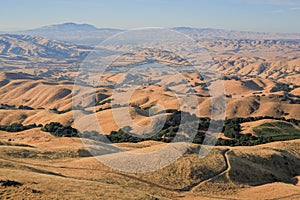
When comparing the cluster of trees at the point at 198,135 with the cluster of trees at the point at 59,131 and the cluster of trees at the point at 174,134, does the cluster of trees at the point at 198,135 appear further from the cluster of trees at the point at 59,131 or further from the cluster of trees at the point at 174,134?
the cluster of trees at the point at 59,131

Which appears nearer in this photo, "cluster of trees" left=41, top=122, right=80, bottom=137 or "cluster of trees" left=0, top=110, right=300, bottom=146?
"cluster of trees" left=0, top=110, right=300, bottom=146

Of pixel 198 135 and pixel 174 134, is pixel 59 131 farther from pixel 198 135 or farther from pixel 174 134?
pixel 198 135

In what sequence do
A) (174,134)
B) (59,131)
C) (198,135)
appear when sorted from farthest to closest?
(174,134) < (198,135) < (59,131)

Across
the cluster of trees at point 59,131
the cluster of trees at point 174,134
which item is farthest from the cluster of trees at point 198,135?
the cluster of trees at point 59,131

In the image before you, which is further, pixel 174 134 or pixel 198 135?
pixel 174 134

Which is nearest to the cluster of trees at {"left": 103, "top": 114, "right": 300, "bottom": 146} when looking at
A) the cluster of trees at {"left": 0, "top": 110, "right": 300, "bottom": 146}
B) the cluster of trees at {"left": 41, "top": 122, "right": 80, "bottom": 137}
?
the cluster of trees at {"left": 0, "top": 110, "right": 300, "bottom": 146}

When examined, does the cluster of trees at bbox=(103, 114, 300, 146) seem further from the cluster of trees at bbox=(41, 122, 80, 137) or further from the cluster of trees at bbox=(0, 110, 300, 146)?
the cluster of trees at bbox=(41, 122, 80, 137)

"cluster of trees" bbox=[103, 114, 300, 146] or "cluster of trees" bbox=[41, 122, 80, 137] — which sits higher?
"cluster of trees" bbox=[41, 122, 80, 137]

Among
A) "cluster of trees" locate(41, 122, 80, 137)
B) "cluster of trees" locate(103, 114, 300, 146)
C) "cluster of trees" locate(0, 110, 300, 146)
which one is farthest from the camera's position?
"cluster of trees" locate(41, 122, 80, 137)

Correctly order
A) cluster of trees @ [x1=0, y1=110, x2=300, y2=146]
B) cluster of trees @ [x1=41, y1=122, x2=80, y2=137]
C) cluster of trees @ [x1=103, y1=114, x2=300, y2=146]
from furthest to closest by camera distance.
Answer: cluster of trees @ [x1=41, y1=122, x2=80, y2=137], cluster of trees @ [x1=0, y1=110, x2=300, y2=146], cluster of trees @ [x1=103, y1=114, x2=300, y2=146]

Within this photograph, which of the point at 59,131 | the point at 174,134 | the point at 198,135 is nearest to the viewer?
the point at 59,131

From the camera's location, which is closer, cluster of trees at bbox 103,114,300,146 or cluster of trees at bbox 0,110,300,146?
cluster of trees at bbox 103,114,300,146

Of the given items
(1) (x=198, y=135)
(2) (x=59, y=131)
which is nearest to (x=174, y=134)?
(1) (x=198, y=135)

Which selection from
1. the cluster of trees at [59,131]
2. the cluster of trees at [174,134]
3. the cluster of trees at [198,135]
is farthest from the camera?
the cluster of trees at [59,131]
